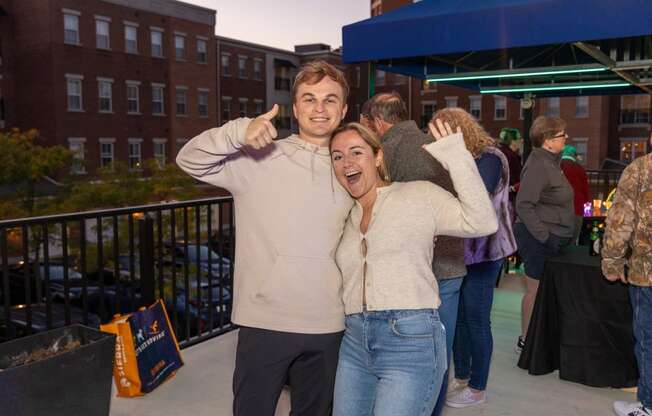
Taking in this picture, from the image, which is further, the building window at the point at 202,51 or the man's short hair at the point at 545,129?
the building window at the point at 202,51

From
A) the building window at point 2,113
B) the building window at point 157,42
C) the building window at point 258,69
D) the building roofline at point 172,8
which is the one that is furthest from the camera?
the building window at point 258,69

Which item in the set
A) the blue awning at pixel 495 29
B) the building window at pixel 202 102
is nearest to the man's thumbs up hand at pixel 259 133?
the blue awning at pixel 495 29

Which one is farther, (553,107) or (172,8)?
(553,107)

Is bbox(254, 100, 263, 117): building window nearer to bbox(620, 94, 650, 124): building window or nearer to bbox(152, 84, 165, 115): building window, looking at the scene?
bbox(152, 84, 165, 115): building window

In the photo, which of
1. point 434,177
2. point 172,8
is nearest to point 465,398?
point 434,177

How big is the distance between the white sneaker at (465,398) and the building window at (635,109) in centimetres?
4293

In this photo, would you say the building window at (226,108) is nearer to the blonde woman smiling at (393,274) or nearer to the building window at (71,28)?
the building window at (71,28)

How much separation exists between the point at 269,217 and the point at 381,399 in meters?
0.74

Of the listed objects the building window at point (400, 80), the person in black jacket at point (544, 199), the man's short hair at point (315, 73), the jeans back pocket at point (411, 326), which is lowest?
the jeans back pocket at point (411, 326)

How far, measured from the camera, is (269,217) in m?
2.12

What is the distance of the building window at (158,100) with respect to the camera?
37844mm

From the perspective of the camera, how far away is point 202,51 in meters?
40.9

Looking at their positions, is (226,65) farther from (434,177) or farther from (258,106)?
(434,177)

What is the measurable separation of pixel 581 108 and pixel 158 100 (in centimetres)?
2856
